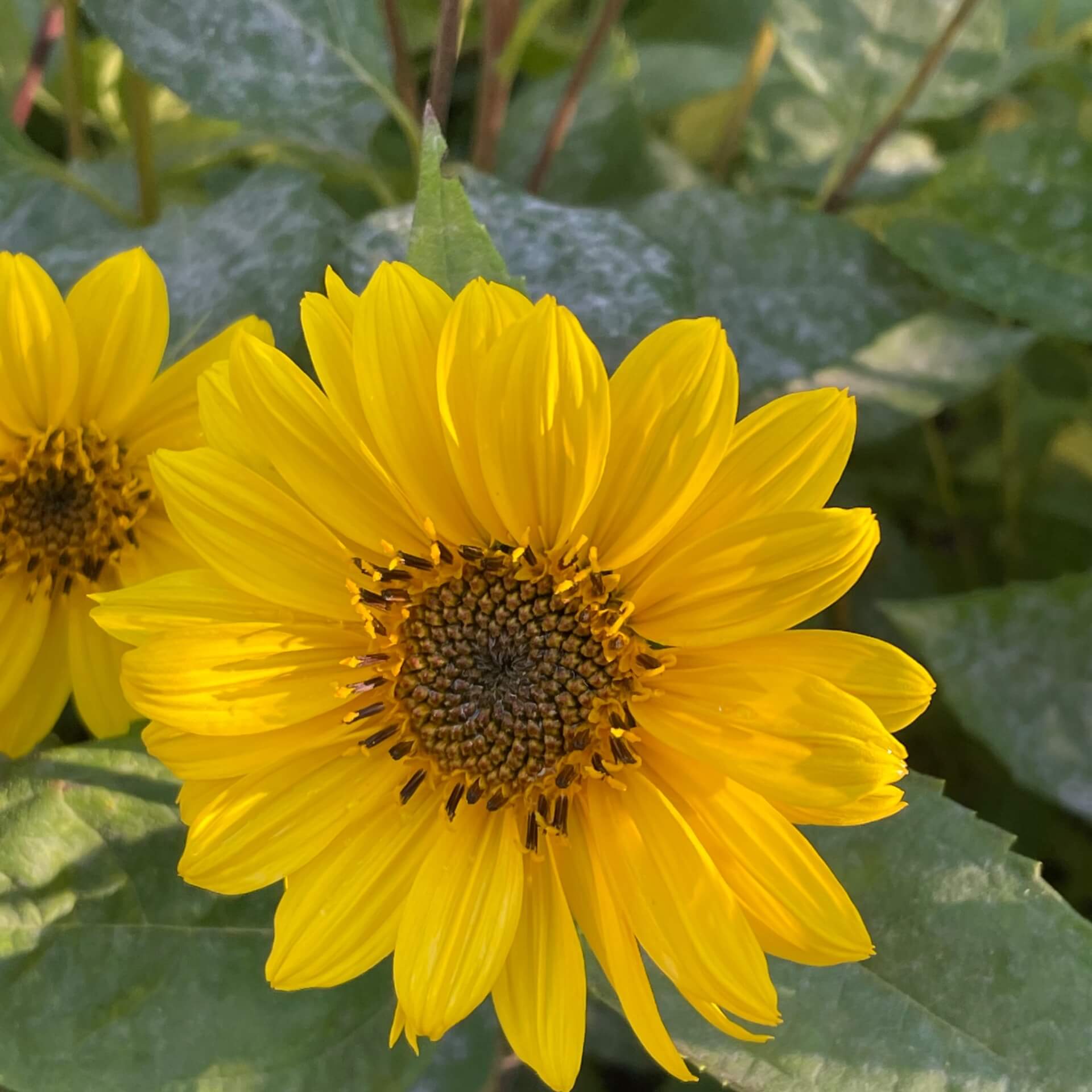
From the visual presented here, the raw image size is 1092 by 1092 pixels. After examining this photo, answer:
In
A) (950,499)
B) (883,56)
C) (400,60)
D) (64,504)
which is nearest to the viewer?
(64,504)

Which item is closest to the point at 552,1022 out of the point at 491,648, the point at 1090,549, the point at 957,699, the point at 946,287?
the point at 491,648

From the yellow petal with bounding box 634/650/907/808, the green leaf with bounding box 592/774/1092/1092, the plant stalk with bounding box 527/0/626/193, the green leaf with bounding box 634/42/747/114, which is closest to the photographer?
the yellow petal with bounding box 634/650/907/808

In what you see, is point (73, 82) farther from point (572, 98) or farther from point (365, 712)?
point (365, 712)

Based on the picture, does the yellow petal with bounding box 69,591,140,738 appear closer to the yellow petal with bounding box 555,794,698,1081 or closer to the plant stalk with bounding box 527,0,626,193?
the yellow petal with bounding box 555,794,698,1081

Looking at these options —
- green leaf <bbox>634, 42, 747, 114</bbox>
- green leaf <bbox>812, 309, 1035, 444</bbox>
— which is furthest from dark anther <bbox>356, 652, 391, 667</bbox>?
green leaf <bbox>634, 42, 747, 114</bbox>

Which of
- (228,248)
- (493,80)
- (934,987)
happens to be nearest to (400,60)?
(493,80)

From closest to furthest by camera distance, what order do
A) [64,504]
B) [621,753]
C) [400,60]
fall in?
[621,753]
[64,504]
[400,60]

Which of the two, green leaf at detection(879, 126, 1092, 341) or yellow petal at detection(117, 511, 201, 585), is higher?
green leaf at detection(879, 126, 1092, 341)
